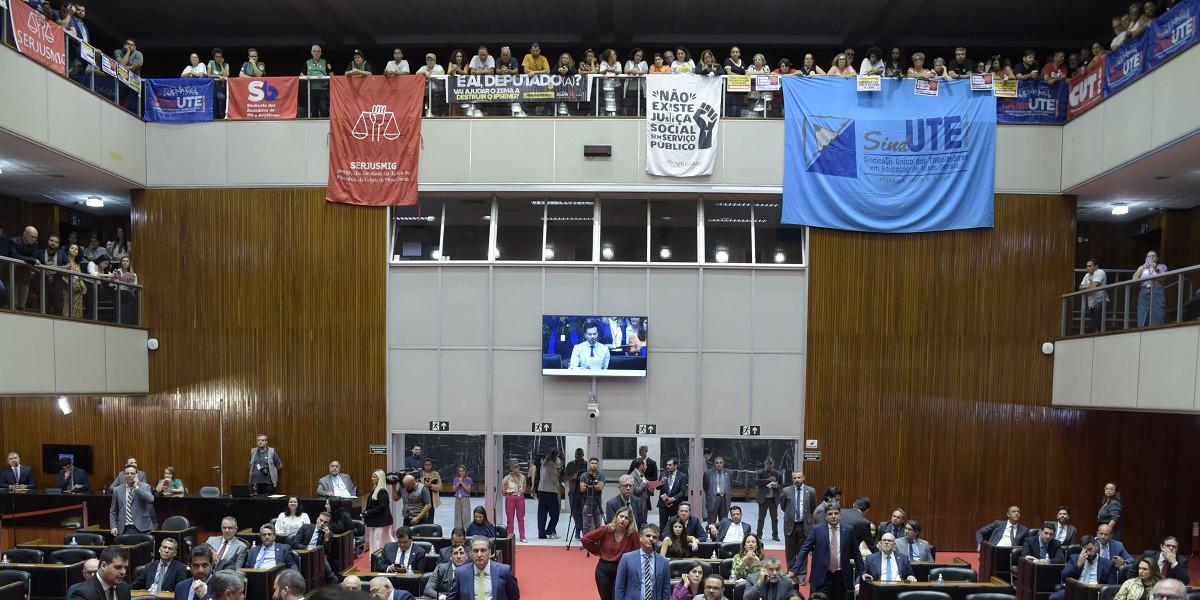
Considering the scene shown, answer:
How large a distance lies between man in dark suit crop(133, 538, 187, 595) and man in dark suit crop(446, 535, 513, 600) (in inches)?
149

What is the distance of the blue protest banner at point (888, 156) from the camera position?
47.7 ft

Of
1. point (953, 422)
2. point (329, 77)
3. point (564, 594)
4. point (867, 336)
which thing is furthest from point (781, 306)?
point (329, 77)

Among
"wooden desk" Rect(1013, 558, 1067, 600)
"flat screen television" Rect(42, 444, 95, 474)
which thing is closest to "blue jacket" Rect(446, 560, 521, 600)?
"wooden desk" Rect(1013, 558, 1067, 600)

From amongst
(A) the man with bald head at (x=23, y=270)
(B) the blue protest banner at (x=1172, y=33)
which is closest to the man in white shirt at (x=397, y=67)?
(A) the man with bald head at (x=23, y=270)

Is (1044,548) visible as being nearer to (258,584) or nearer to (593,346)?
(593,346)

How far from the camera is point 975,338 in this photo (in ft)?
47.9

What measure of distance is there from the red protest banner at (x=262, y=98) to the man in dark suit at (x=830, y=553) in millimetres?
12489

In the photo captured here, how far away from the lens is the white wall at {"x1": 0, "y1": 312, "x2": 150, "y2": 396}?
12.0m

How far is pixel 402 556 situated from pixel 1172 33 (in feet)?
45.0

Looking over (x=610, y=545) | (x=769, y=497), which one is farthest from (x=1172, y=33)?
(x=610, y=545)

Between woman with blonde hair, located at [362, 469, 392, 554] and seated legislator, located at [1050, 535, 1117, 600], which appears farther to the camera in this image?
woman with blonde hair, located at [362, 469, 392, 554]

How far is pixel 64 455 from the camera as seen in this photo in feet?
50.4

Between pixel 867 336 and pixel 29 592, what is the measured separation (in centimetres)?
1359

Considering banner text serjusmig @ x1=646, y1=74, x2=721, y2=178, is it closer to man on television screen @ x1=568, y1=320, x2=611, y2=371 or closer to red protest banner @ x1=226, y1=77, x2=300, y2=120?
man on television screen @ x1=568, y1=320, x2=611, y2=371
